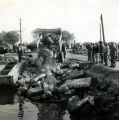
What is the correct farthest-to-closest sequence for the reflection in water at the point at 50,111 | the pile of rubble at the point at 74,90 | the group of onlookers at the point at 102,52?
1. the group of onlookers at the point at 102,52
2. the reflection in water at the point at 50,111
3. the pile of rubble at the point at 74,90

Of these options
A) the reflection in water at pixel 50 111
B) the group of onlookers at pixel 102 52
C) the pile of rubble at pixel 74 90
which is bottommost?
the reflection in water at pixel 50 111

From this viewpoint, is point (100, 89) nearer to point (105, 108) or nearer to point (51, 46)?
point (105, 108)

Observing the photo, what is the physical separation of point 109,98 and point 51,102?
4.68 metres

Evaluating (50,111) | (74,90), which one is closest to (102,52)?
(74,90)

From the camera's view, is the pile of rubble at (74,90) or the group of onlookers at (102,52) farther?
the group of onlookers at (102,52)

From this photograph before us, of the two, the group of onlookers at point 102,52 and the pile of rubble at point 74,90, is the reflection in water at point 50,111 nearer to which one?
the pile of rubble at point 74,90

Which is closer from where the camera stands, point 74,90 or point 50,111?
point 50,111

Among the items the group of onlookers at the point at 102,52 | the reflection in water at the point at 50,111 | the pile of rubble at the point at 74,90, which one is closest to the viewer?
the pile of rubble at the point at 74,90

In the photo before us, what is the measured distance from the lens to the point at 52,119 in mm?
18484

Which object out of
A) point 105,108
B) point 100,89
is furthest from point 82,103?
point 100,89

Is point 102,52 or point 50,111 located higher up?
point 102,52

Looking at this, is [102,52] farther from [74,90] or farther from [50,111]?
[50,111]

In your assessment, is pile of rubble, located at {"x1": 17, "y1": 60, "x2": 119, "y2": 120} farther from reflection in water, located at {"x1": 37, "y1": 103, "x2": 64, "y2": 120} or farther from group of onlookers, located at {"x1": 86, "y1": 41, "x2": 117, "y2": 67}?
group of onlookers, located at {"x1": 86, "y1": 41, "x2": 117, "y2": 67}

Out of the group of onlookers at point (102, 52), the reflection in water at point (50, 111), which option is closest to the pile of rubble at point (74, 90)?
the reflection in water at point (50, 111)
